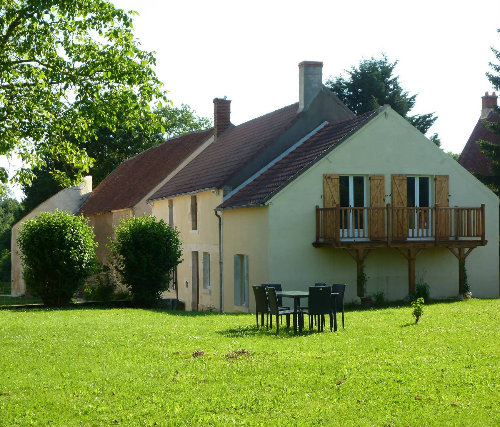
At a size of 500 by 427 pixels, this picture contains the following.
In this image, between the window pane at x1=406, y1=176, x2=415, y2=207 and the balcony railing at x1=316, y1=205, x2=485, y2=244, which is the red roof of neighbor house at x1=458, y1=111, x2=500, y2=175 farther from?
the balcony railing at x1=316, y1=205, x2=485, y2=244

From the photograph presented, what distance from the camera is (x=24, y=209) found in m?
58.0

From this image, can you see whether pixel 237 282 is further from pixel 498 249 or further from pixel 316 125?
pixel 498 249

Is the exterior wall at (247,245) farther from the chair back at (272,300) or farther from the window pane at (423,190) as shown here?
the chair back at (272,300)

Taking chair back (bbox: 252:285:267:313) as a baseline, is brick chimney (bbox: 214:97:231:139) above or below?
above

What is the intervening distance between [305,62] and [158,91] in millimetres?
9344

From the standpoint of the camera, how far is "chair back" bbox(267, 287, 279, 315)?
15.5 m

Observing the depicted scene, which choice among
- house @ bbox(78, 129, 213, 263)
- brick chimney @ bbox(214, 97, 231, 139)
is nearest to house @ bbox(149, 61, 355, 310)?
brick chimney @ bbox(214, 97, 231, 139)

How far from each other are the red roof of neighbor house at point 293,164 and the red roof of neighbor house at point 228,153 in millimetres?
1098

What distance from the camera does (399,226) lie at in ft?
80.4

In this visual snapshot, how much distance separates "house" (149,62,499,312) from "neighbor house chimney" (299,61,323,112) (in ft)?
0.14

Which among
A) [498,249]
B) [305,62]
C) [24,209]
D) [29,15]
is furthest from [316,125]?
[24,209]

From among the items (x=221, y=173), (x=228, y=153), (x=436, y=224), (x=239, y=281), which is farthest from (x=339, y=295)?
(x=228, y=153)

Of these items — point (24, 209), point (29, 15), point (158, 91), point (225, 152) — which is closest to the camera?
point (29, 15)

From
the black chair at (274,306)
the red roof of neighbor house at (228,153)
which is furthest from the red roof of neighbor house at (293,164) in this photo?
the black chair at (274,306)
